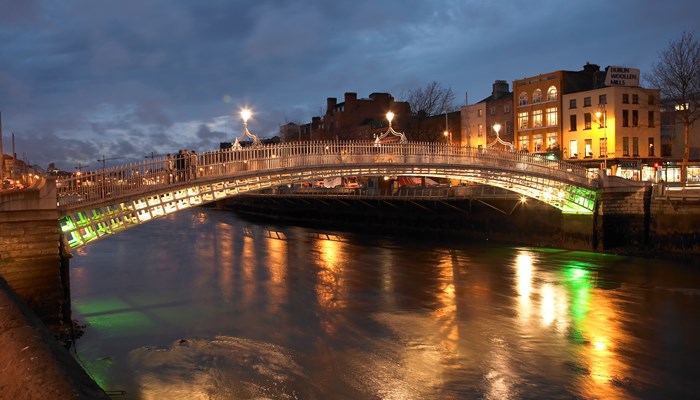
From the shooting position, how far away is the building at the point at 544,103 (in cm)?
4716

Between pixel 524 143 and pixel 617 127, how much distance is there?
27.6 feet

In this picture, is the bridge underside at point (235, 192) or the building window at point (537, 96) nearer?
the bridge underside at point (235, 192)

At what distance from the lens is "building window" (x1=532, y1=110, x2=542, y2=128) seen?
1924 inches

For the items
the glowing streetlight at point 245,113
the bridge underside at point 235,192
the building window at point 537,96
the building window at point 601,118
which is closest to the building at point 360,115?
the building window at point 537,96

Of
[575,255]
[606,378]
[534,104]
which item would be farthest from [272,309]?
[534,104]

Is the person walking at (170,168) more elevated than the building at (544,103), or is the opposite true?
the building at (544,103)

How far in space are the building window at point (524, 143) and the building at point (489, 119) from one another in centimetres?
105

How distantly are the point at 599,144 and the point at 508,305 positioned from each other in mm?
29950

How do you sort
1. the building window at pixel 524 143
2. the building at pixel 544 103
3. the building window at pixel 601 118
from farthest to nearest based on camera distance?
the building window at pixel 524 143, the building at pixel 544 103, the building window at pixel 601 118

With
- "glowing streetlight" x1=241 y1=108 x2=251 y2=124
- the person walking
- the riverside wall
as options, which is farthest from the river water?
"glowing streetlight" x1=241 y1=108 x2=251 y2=124

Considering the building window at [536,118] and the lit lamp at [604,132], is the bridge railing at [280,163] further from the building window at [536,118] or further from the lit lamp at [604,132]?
the building window at [536,118]

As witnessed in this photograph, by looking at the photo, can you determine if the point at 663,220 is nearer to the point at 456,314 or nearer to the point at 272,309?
the point at 456,314

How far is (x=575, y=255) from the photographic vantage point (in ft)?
92.7

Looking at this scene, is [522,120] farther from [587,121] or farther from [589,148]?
[589,148]
